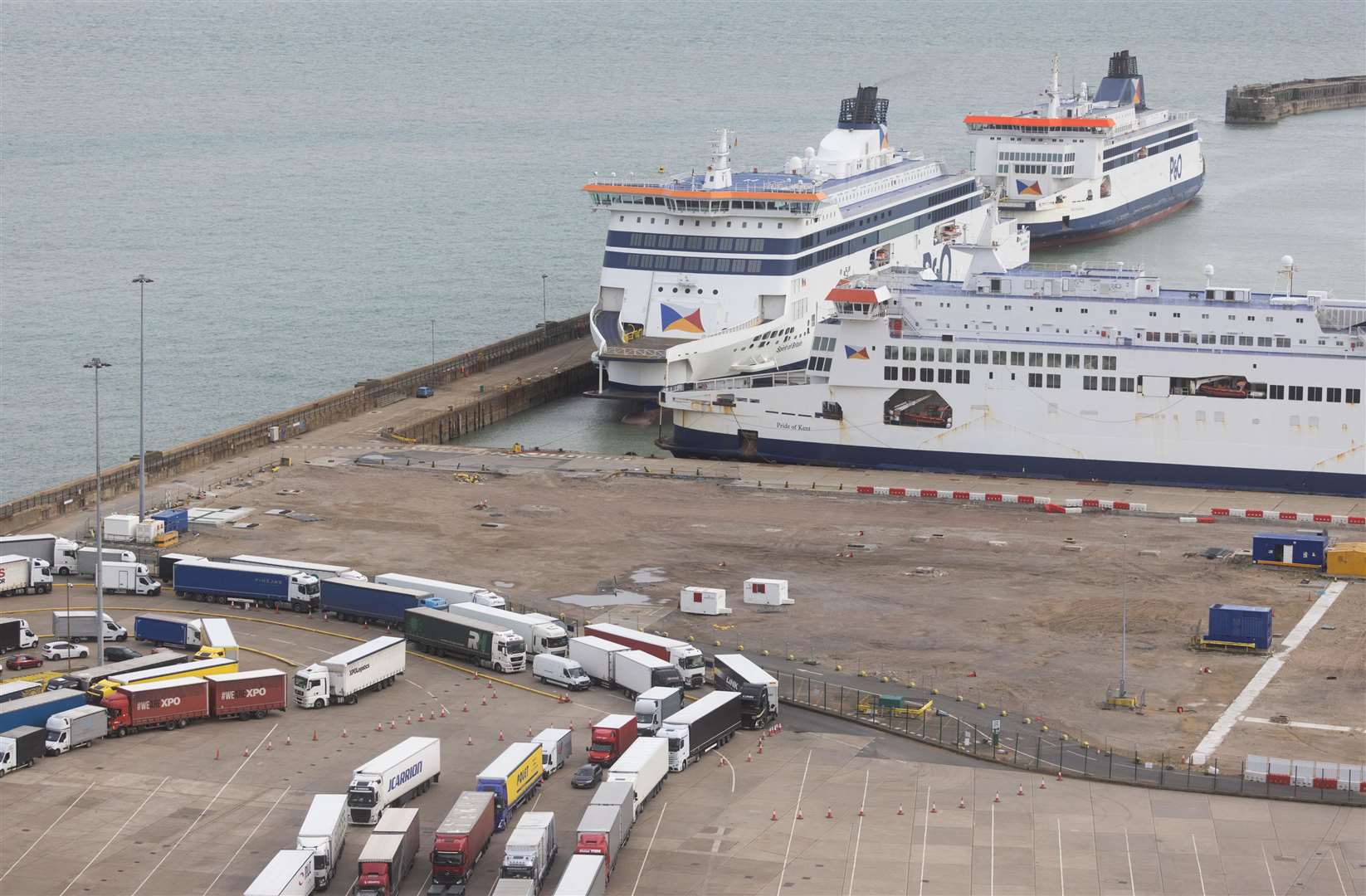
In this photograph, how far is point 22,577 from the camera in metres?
58.8

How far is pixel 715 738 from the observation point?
152 ft

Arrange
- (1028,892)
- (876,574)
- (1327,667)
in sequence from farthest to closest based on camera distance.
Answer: (876,574)
(1327,667)
(1028,892)

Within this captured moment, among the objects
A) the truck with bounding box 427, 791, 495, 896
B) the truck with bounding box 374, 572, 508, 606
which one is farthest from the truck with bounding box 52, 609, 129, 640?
the truck with bounding box 427, 791, 495, 896

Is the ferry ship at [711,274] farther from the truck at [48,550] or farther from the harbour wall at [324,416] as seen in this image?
the truck at [48,550]

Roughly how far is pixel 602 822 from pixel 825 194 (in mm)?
53902

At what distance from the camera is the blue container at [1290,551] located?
61.3 meters

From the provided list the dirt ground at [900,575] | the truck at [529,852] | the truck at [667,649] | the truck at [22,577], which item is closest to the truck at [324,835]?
the truck at [529,852]

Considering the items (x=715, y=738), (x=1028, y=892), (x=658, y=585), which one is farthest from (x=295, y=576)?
(x=1028, y=892)

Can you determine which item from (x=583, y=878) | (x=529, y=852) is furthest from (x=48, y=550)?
(x=583, y=878)

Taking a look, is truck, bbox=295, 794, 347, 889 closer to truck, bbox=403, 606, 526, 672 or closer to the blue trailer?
the blue trailer

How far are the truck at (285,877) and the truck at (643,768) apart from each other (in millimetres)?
6862

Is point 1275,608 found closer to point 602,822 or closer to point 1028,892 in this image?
point 1028,892

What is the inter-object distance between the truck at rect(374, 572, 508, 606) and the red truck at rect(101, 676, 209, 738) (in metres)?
9.15

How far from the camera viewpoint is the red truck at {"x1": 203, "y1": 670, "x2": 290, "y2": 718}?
48031 millimetres
